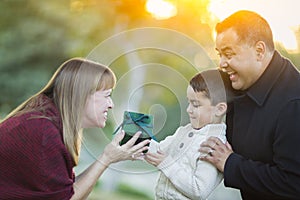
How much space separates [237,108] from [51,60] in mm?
1534

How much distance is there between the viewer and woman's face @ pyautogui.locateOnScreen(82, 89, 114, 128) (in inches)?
63.3

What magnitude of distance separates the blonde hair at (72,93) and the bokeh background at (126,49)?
28 cm

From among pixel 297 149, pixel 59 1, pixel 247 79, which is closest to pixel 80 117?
pixel 247 79

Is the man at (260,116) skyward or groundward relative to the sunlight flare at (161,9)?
groundward

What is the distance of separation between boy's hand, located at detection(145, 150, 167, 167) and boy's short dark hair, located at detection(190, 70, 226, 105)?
22 cm

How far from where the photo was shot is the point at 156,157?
5.48 feet

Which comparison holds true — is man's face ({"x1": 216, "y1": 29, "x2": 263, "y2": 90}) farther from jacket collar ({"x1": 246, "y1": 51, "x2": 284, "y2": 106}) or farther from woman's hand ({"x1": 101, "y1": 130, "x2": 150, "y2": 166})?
woman's hand ({"x1": 101, "y1": 130, "x2": 150, "y2": 166})

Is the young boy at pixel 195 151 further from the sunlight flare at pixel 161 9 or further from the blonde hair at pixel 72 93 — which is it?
the sunlight flare at pixel 161 9

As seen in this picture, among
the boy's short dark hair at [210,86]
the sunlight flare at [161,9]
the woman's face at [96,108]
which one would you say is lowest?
the woman's face at [96,108]

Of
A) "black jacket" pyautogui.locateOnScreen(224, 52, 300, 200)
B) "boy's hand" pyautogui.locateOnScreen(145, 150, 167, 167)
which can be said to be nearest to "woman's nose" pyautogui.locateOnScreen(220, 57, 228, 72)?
"black jacket" pyautogui.locateOnScreen(224, 52, 300, 200)

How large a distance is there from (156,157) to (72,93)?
0.32 m

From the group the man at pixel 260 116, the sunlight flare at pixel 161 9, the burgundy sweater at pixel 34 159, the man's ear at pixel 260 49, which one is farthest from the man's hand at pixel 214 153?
the sunlight flare at pixel 161 9

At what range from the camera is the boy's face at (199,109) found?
1.65 meters

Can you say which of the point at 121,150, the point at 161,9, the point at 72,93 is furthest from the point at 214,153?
the point at 161,9
